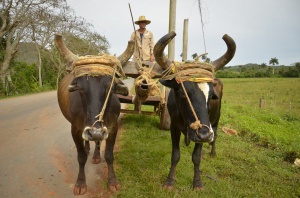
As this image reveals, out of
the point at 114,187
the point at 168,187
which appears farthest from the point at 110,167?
the point at 168,187

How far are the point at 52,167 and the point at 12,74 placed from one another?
1781 cm

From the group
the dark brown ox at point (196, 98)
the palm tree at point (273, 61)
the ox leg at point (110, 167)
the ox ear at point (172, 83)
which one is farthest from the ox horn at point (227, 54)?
the palm tree at point (273, 61)

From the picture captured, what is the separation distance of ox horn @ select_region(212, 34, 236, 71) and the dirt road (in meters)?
2.79

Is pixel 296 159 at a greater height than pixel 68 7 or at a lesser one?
lesser

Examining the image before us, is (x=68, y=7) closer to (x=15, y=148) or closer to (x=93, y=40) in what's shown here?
(x=93, y=40)

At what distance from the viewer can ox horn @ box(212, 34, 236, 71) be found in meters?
3.31

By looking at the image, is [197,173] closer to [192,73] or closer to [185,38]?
[192,73]

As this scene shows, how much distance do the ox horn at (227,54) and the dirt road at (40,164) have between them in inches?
110

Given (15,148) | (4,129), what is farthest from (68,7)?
(15,148)

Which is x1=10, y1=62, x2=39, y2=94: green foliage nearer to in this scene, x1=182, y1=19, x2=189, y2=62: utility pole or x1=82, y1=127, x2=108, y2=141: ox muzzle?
x1=182, y1=19, x2=189, y2=62: utility pole

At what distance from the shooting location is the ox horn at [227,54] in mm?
3314

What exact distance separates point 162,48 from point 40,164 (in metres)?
3.47

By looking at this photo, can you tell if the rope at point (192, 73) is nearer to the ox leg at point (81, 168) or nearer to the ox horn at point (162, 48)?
the ox horn at point (162, 48)

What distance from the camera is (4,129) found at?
23.1ft
